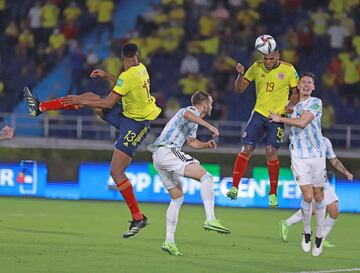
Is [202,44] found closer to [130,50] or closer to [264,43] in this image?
[264,43]

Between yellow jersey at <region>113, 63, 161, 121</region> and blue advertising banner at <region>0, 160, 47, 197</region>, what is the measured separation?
9014 mm

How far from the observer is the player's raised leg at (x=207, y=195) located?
13531mm

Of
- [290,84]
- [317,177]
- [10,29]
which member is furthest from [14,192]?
[317,177]

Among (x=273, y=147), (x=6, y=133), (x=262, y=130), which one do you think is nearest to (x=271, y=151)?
(x=273, y=147)

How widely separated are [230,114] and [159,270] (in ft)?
43.2

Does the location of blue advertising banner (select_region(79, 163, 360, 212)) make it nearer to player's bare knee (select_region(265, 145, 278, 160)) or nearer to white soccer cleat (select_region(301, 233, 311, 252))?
player's bare knee (select_region(265, 145, 278, 160))

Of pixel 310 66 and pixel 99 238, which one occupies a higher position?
pixel 310 66

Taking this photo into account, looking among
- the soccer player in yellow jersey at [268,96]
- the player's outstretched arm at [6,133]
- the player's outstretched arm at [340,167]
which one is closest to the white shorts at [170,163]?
the player's outstretched arm at [6,133]

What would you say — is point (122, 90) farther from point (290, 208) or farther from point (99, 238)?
point (290, 208)

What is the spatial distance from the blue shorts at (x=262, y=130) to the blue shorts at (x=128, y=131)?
2375mm

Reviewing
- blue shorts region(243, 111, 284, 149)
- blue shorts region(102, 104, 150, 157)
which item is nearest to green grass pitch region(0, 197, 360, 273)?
blue shorts region(102, 104, 150, 157)

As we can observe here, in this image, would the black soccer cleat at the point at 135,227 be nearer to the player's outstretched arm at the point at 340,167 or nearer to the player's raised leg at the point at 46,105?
the player's raised leg at the point at 46,105

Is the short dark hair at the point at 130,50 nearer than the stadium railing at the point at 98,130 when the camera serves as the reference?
Yes

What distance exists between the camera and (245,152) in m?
17.1
